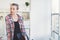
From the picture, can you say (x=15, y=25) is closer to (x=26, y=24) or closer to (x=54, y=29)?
(x=26, y=24)

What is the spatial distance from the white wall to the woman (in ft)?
0.98

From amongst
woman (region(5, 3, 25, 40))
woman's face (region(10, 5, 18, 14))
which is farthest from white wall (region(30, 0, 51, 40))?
woman's face (region(10, 5, 18, 14))

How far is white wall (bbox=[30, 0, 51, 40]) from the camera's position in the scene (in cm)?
293

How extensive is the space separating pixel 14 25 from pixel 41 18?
599mm

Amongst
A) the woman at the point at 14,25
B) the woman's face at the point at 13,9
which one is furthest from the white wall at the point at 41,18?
the woman's face at the point at 13,9

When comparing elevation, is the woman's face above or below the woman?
above

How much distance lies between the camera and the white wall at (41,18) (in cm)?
293

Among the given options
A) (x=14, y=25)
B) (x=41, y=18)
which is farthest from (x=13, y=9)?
(x=41, y=18)

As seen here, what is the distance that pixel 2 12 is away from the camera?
2.82 metres

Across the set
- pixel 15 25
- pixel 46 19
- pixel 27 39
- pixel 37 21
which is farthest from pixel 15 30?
pixel 46 19

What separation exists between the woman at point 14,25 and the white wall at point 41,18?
0.30m

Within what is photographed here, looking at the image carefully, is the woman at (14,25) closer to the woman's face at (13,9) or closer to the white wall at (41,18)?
the woman's face at (13,9)

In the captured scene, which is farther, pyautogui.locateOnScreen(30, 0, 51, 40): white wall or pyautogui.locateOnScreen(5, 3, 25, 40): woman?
pyautogui.locateOnScreen(30, 0, 51, 40): white wall

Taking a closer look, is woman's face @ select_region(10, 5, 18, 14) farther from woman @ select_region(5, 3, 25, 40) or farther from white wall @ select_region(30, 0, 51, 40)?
white wall @ select_region(30, 0, 51, 40)
